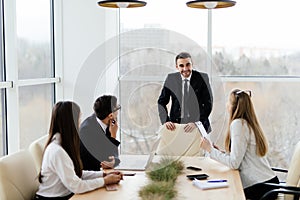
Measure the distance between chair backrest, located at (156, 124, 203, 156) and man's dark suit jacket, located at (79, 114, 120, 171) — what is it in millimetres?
830

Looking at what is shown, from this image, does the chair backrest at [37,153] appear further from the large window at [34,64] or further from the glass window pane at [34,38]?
the glass window pane at [34,38]

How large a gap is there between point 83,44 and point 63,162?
273cm

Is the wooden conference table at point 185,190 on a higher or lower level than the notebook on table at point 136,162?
higher

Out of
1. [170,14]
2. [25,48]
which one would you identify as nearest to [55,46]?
[25,48]

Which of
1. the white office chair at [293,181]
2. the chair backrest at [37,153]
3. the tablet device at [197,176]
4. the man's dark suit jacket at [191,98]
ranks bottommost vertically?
the white office chair at [293,181]

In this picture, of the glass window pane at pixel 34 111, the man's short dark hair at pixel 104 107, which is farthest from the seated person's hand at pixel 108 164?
the glass window pane at pixel 34 111

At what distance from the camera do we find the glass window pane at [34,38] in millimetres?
4109

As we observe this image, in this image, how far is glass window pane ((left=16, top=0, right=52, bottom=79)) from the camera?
4.11 meters

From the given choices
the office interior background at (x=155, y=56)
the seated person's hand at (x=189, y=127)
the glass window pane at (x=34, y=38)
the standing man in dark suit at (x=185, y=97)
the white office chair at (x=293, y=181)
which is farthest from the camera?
the office interior background at (x=155, y=56)

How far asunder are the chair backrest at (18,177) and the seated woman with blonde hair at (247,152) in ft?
4.22

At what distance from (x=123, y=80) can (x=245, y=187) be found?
2340 mm

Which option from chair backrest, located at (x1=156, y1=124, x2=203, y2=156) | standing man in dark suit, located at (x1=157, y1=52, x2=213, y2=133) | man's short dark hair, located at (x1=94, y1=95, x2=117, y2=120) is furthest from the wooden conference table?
standing man in dark suit, located at (x1=157, y1=52, x2=213, y2=133)

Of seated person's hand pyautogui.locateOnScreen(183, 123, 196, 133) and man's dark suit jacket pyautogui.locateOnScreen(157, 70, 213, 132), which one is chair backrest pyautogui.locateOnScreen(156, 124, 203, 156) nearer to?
seated person's hand pyautogui.locateOnScreen(183, 123, 196, 133)

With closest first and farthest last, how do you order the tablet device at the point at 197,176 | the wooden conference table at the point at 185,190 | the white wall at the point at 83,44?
the wooden conference table at the point at 185,190, the tablet device at the point at 197,176, the white wall at the point at 83,44
